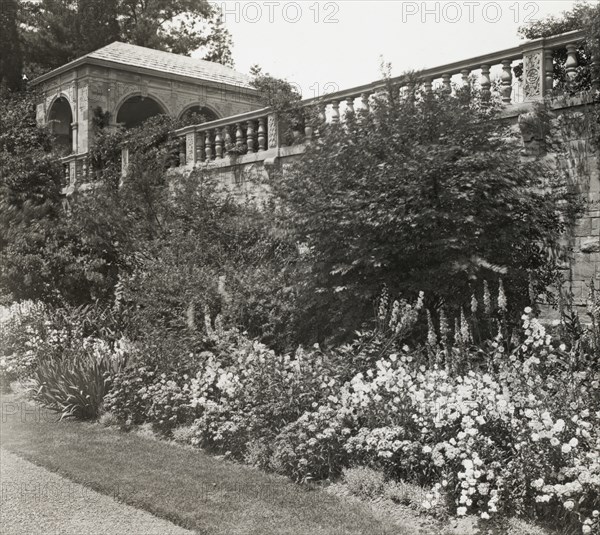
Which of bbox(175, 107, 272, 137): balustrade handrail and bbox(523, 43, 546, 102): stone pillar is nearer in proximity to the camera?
bbox(523, 43, 546, 102): stone pillar

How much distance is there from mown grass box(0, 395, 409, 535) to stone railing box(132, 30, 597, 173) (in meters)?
5.20

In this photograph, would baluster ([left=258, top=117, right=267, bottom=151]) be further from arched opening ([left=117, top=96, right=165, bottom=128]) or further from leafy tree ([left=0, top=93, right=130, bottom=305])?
arched opening ([left=117, top=96, right=165, bottom=128])

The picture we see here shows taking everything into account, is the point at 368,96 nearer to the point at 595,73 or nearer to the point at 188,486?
the point at 595,73

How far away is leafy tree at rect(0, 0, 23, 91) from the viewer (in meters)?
26.8

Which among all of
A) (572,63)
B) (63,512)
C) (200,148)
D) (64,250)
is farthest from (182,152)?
(63,512)

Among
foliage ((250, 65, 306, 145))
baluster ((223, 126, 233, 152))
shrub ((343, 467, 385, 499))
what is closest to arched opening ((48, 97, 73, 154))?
baluster ((223, 126, 233, 152))

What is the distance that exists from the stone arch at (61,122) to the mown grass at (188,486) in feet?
61.0

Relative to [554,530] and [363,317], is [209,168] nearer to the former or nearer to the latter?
[363,317]

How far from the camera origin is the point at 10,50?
89.1ft

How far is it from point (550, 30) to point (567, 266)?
1055 cm

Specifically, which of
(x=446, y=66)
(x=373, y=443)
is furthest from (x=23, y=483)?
(x=446, y=66)

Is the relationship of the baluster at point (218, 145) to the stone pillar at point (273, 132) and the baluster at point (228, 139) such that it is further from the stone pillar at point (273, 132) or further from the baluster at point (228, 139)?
the stone pillar at point (273, 132)

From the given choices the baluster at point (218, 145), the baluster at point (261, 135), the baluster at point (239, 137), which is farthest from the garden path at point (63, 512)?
the baluster at point (218, 145)

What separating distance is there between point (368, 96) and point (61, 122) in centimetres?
1723
